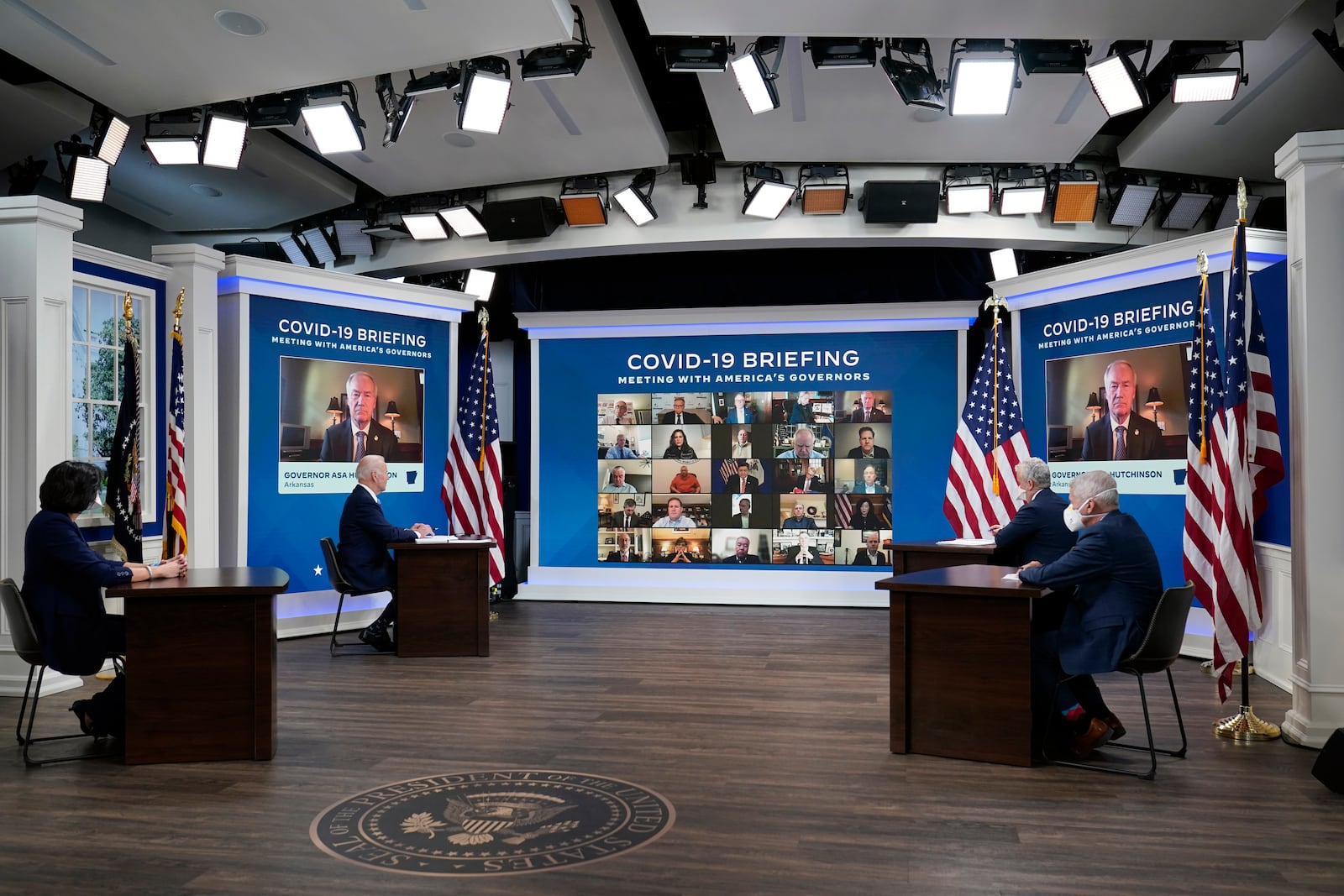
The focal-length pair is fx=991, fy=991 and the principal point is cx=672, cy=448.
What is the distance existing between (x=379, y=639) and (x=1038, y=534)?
505cm

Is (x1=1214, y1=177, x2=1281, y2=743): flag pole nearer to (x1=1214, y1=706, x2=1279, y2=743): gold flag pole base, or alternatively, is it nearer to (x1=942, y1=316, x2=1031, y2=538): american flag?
(x1=1214, y1=706, x2=1279, y2=743): gold flag pole base

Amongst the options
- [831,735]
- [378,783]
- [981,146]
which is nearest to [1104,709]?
[831,735]

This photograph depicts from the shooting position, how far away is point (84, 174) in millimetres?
8258

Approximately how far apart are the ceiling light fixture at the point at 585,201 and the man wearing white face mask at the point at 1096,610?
623 cm

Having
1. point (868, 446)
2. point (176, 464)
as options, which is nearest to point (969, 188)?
point (868, 446)

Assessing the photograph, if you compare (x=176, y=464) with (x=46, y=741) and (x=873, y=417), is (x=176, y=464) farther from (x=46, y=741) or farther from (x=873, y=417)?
(x=873, y=417)

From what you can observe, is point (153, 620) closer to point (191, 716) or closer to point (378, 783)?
point (191, 716)

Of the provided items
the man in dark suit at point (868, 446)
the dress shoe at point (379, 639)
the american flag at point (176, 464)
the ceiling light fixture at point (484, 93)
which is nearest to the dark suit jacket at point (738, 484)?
the man in dark suit at point (868, 446)

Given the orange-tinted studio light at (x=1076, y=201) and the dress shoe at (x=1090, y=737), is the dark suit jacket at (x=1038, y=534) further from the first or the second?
the orange-tinted studio light at (x=1076, y=201)

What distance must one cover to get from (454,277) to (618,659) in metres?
6.08

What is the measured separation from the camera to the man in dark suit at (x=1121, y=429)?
8289mm

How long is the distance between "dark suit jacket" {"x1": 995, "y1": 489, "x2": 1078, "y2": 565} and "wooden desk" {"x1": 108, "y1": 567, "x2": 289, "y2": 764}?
433 cm

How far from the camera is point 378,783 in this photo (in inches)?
176

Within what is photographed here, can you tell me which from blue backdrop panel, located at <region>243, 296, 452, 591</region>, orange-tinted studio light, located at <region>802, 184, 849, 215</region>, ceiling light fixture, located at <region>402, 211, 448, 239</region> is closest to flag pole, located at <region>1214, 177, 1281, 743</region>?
orange-tinted studio light, located at <region>802, 184, 849, 215</region>
